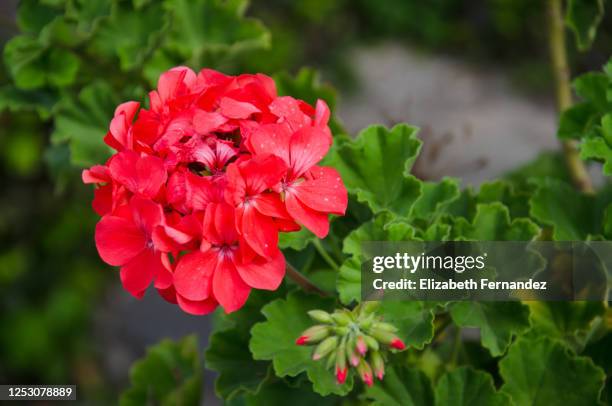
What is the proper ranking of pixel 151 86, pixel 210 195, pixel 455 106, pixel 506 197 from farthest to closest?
pixel 455 106 < pixel 151 86 < pixel 506 197 < pixel 210 195

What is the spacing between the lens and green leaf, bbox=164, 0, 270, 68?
66.0 inches

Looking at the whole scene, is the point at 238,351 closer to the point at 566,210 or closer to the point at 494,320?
the point at 494,320

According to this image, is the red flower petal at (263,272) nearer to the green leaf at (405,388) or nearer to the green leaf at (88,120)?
the green leaf at (405,388)

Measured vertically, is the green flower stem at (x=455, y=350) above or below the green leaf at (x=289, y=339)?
below

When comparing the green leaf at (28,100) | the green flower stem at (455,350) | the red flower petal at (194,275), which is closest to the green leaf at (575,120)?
the green flower stem at (455,350)

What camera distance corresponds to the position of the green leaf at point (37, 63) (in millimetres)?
1640

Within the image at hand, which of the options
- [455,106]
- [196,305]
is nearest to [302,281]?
[196,305]

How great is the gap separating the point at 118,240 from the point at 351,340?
329 millimetres

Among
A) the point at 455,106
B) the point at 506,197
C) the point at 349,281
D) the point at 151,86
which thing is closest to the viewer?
the point at 349,281

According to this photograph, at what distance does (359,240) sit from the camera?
4.04ft

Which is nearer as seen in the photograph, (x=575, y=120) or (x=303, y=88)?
(x=575, y=120)

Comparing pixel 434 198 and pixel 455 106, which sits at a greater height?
pixel 434 198

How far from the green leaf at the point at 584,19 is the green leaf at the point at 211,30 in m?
0.63

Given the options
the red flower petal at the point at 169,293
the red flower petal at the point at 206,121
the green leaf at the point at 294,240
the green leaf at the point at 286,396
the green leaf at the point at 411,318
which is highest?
the red flower petal at the point at 206,121
